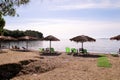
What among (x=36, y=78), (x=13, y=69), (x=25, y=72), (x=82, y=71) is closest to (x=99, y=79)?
(x=82, y=71)

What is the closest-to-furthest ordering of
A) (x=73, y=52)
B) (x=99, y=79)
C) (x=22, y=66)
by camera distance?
(x=99, y=79)
(x=22, y=66)
(x=73, y=52)

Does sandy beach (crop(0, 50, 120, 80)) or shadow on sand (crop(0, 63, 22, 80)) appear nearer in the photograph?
sandy beach (crop(0, 50, 120, 80))

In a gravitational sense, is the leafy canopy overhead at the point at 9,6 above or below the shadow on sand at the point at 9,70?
above

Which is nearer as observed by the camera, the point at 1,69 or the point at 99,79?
the point at 99,79

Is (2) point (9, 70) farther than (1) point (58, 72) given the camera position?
Yes

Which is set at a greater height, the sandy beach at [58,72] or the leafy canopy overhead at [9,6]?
the leafy canopy overhead at [9,6]

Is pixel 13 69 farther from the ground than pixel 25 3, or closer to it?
closer to it

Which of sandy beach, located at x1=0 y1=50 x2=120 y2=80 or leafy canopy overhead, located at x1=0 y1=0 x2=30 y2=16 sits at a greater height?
leafy canopy overhead, located at x1=0 y1=0 x2=30 y2=16

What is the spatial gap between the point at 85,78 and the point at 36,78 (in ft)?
9.14

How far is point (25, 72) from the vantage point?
56.7 feet

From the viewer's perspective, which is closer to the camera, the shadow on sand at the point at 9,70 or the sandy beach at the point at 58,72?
the sandy beach at the point at 58,72

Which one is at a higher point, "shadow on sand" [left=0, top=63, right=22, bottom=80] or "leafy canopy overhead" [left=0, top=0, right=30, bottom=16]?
"leafy canopy overhead" [left=0, top=0, right=30, bottom=16]

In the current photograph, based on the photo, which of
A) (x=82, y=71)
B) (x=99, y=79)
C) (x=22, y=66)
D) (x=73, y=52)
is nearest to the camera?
(x=99, y=79)

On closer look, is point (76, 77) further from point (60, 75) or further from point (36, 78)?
point (36, 78)
